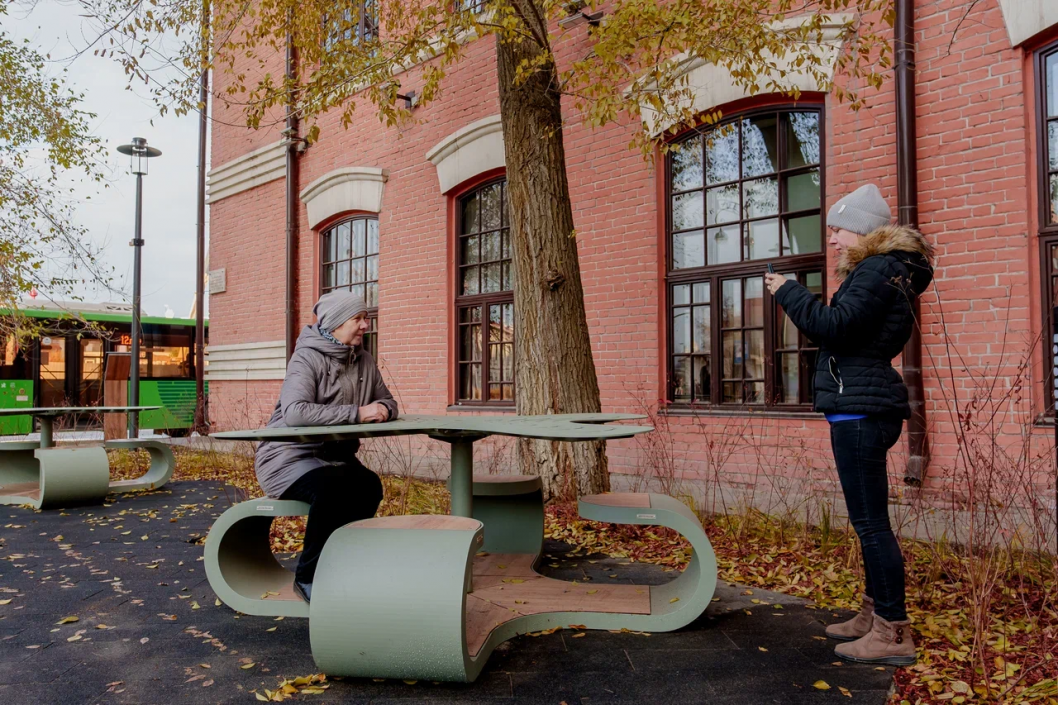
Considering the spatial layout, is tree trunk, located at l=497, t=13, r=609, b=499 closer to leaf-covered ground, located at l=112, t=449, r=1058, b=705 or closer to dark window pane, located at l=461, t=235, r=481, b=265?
leaf-covered ground, located at l=112, t=449, r=1058, b=705

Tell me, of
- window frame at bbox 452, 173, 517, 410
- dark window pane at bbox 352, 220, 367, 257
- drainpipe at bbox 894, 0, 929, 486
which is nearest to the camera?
drainpipe at bbox 894, 0, 929, 486

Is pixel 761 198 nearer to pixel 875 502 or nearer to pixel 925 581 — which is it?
pixel 925 581

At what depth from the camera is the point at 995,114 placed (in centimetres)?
567

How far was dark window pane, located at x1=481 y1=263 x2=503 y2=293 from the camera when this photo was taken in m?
9.22

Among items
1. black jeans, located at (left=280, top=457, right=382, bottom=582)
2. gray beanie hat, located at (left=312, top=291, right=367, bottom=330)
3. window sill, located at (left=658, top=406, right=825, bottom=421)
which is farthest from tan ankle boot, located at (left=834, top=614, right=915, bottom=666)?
window sill, located at (left=658, top=406, right=825, bottom=421)

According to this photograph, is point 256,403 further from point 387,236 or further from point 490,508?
point 490,508

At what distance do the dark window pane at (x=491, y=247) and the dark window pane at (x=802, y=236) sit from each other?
3487 mm

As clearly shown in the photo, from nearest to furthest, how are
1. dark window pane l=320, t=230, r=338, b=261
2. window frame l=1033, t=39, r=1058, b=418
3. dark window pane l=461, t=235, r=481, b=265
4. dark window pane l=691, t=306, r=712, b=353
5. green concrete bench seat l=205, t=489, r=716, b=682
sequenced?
green concrete bench seat l=205, t=489, r=716, b=682, window frame l=1033, t=39, r=1058, b=418, dark window pane l=691, t=306, r=712, b=353, dark window pane l=461, t=235, r=481, b=265, dark window pane l=320, t=230, r=338, b=261

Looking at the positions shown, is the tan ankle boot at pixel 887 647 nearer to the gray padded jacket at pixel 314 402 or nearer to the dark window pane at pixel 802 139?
the gray padded jacket at pixel 314 402

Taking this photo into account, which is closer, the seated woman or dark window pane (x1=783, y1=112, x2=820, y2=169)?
the seated woman

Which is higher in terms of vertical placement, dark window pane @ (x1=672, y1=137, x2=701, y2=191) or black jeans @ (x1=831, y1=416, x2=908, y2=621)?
dark window pane @ (x1=672, y1=137, x2=701, y2=191)

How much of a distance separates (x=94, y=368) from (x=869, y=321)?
17.7m

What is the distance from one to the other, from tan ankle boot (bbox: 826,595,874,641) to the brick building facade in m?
0.70

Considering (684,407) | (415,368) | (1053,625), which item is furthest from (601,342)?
(1053,625)
